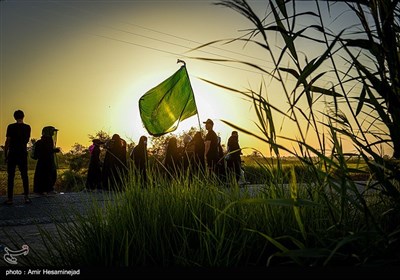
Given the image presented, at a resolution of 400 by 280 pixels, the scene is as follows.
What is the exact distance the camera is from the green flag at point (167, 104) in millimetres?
15250

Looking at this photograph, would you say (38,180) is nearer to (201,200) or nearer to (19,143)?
(19,143)

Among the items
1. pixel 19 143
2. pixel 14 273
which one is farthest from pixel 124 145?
pixel 14 273

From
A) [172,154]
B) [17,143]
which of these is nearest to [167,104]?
[172,154]

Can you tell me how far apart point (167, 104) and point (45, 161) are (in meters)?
5.25

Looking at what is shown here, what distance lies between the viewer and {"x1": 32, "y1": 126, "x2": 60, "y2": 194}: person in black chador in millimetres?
11906

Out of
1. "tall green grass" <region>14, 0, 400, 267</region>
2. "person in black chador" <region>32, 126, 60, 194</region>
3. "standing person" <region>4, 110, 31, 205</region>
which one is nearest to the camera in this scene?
"tall green grass" <region>14, 0, 400, 267</region>

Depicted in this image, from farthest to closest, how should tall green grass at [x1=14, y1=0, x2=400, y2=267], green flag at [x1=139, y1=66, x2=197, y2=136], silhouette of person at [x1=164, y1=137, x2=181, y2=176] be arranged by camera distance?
1. green flag at [x1=139, y1=66, x2=197, y2=136]
2. silhouette of person at [x1=164, y1=137, x2=181, y2=176]
3. tall green grass at [x1=14, y1=0, x2=400, y2=267]

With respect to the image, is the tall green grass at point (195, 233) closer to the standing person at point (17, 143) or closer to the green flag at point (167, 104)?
the standing person at point (17, 143)

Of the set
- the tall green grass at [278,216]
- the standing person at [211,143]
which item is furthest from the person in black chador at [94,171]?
the tall green grass at [278,216]

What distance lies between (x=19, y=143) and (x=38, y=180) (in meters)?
3.15

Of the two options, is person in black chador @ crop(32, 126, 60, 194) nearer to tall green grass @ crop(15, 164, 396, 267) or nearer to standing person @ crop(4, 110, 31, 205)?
standing person @ crop(4, 110, 31, 205)

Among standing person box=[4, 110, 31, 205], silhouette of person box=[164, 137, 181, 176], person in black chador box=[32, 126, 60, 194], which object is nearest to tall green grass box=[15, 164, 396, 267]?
standing person box=[4, 110, 31, 205]

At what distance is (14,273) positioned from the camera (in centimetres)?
221

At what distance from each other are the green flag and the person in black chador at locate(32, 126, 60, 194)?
4.28m
